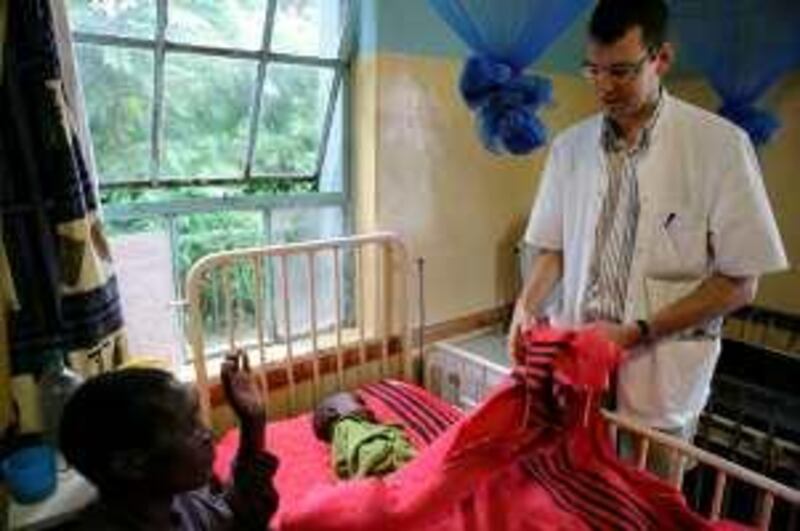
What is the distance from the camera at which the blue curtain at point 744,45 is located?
2520 mm

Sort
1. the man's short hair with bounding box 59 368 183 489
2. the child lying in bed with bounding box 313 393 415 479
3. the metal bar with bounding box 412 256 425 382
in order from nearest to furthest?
the man's short hair with bounding box 59 368 183 489, the child lying in bed with bounding box 313 393 415 479, the metal bar with bounding box 412 256 425 382

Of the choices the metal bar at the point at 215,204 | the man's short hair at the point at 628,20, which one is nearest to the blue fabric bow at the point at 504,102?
the man's short hair at the point at 628,20

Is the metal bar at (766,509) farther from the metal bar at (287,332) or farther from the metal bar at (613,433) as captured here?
the metal bar at (287,332)

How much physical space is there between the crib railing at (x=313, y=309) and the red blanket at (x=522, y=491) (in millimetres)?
830

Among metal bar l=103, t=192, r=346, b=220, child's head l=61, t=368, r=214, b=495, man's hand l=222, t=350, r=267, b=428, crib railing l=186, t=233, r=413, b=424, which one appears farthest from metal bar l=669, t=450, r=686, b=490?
metal bar l=103, t=192, r=346, b=220

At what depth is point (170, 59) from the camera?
2.14m

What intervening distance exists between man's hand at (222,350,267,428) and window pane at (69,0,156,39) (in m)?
1.29

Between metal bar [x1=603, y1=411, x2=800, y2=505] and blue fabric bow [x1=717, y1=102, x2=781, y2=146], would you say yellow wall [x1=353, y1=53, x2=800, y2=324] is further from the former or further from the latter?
metal bar [x1=603, y1=411, x2=800, y2=505]

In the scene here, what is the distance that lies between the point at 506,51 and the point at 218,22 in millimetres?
951

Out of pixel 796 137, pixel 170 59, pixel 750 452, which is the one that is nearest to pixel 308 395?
pixel 170 59

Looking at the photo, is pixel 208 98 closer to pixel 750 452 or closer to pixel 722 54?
pixel 722 54

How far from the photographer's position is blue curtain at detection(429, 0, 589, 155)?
6.02 ft

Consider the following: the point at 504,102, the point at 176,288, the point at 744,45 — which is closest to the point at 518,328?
the point at 504,102

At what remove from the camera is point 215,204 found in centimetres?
233
